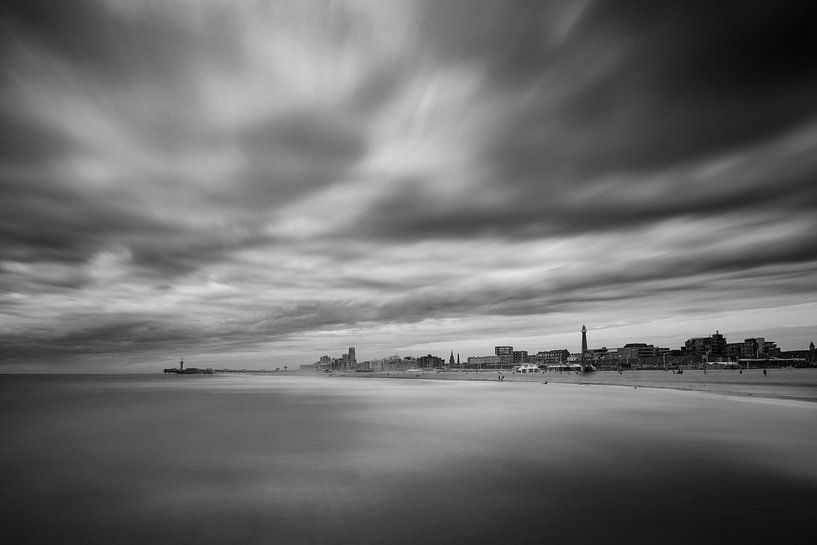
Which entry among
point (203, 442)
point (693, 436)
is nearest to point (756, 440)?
point (693, 436)

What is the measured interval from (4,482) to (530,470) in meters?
21.0

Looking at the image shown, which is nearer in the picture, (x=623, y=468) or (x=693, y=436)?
(x=623, y=468)

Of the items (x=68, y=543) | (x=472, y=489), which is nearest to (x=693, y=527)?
(x=472, y=489)

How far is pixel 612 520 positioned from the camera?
12.3 m

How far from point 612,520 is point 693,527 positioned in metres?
1.93

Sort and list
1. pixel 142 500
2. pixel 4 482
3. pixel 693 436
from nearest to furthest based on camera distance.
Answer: pixel 142 500 → pixel 4 482 → pixel 693 436

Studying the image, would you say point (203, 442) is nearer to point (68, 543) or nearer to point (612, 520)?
point (68, 543)

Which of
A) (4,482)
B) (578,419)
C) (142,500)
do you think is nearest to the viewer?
(142,500)

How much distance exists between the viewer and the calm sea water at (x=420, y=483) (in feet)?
38.5

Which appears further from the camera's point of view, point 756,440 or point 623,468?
point 756,440

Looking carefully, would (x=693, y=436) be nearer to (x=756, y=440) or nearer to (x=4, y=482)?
(x=756, y=440)

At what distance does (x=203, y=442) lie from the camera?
26500mm

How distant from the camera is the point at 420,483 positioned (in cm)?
1636

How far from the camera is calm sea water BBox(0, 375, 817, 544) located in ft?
38.5
